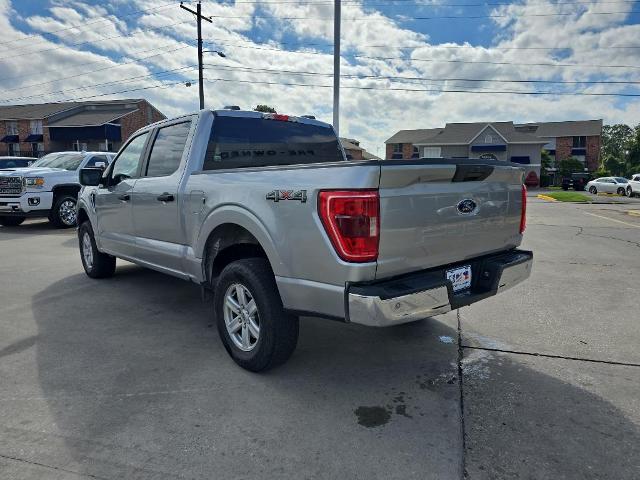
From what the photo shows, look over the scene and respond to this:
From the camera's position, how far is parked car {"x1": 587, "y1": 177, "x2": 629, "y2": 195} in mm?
32438

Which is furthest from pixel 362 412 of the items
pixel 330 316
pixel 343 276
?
pixel 343 276

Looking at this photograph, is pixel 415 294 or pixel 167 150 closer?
pixel 415 294

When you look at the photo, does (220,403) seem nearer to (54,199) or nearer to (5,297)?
(5,297)

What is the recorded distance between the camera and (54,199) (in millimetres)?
11211

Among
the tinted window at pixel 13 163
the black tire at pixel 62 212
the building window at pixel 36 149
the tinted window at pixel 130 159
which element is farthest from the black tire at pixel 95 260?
the building window at pixel 36 149

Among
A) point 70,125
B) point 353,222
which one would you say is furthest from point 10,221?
point 70,125

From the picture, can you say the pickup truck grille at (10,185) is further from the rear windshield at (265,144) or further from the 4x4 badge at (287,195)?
the 4x4 badge at (287,195)

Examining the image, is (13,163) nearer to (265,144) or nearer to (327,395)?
(265,144)

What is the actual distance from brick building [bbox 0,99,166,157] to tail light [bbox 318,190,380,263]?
145 feet

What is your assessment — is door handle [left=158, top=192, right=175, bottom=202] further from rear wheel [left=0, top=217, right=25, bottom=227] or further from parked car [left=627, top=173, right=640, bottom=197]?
parked car [left=627, top=173, right=640, bottom=197]

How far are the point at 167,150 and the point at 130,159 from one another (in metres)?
0.92

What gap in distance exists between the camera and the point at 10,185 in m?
10.7

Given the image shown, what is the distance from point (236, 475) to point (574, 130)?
2607 inches

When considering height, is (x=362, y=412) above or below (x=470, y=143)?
below
